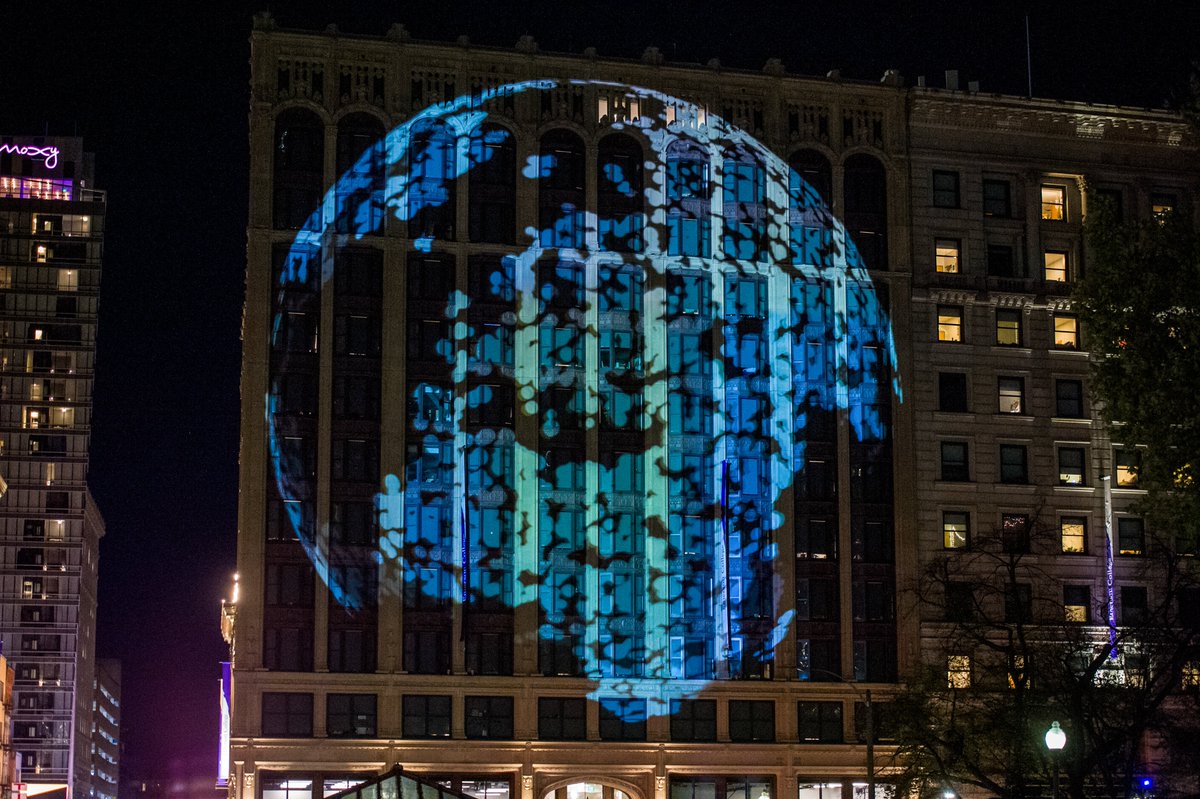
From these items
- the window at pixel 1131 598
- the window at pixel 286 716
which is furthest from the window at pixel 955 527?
the window at pixel 286 716

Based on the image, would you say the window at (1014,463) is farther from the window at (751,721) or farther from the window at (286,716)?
the window at (286,716)

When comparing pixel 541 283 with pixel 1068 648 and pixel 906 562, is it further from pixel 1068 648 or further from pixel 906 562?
pixel 1068 648

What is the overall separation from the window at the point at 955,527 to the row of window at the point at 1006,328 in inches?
391

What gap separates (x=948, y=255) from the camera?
102188mm

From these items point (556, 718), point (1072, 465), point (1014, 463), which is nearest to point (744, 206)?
point (1014, 463)

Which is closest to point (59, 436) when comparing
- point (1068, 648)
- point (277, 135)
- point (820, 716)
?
point (277, 135)

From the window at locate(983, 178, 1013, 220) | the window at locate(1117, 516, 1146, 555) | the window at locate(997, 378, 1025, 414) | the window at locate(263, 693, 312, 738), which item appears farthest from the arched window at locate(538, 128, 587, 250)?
the window at locate(1117, 516, 1146, 555)

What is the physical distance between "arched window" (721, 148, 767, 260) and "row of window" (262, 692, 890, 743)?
2492 cm

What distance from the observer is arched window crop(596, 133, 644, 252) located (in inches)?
3848

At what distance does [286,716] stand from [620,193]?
33253mm

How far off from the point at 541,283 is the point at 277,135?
1617 cm

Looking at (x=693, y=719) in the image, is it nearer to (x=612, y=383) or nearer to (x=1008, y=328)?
(x=612, y=383)

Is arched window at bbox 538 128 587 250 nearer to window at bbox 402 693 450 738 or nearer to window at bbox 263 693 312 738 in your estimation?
window at bbox 402 693 450 738

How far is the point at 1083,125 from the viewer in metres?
104
